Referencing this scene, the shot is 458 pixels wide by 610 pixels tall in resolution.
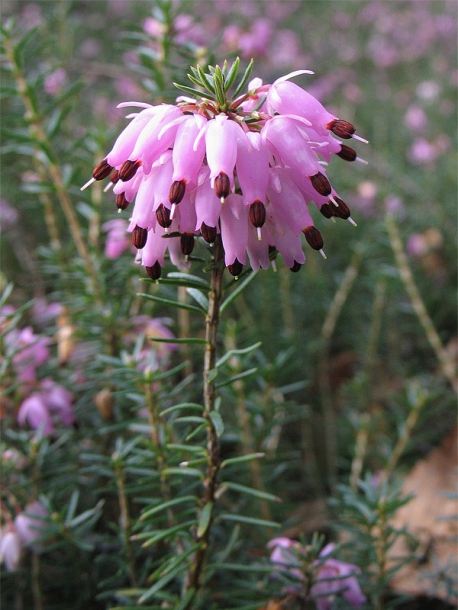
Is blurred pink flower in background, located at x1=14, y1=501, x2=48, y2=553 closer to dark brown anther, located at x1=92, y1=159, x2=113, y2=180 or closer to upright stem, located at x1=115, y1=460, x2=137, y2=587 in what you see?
upright stem, located at x1=115, y1=460, x2=137, y2=587

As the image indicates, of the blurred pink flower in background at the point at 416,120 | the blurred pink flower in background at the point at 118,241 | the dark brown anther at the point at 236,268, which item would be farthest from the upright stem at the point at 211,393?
the blurred pink flower in background at the point at 416,120

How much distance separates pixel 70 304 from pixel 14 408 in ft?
1.82

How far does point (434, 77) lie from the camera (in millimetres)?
8328

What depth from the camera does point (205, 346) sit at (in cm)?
161

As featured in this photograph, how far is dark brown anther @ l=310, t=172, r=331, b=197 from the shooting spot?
43.1 inches

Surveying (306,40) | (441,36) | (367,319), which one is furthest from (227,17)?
(367,319)

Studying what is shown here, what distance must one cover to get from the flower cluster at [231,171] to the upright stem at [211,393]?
12 centimetres

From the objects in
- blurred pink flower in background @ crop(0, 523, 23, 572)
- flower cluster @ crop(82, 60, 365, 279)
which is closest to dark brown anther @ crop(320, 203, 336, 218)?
flower cluster @ crop(82, 60, 365, 279)

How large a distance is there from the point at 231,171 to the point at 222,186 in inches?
1.8

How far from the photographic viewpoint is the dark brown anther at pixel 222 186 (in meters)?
1.02

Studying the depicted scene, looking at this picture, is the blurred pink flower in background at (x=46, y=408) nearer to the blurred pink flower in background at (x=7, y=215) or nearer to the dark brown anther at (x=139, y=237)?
the dark brown anther at (x=139, y=237)

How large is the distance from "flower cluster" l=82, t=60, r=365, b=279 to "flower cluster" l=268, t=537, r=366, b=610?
1063 mm

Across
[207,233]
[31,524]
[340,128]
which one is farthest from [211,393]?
[31,524]

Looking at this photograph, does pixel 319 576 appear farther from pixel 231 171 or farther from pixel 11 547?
pixel 231 171
